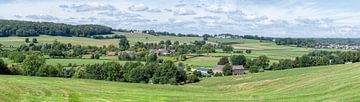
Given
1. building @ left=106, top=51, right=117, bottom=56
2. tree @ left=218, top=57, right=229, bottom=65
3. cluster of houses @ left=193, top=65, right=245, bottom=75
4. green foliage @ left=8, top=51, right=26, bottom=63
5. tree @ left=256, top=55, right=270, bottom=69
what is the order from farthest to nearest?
building @ left=106, top=51, right=117, bottom=56 < tree @ left=218, top=57, right=229, bottom=65 < tree @ left=256, top=55, right=270, bottom=69 < cluster of houses @ left=193, top=65, right=245, bottom=75 < green foliage @ left=8, top=51, right=26, bottom=63

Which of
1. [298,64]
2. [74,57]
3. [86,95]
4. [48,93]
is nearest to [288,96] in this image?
[86,95]

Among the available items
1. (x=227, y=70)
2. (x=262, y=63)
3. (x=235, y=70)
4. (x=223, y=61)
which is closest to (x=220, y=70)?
(x=227, y=70)

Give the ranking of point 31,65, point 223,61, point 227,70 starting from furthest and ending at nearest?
point 223,61, point 227,70, point 31,65

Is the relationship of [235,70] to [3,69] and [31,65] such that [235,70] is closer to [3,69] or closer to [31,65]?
[31,65]

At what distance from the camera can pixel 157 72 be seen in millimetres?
119875

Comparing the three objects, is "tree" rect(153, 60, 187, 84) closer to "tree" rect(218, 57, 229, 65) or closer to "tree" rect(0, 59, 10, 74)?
"tree" rect(0, 59, 10, 74)

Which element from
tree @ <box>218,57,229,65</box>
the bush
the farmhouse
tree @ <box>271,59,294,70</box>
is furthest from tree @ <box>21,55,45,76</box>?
tree @ <box>271,59,294,70</box>

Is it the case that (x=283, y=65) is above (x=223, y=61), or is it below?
above

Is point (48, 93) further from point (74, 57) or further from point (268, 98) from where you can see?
point (74, 57)

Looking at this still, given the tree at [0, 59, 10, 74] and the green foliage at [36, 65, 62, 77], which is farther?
the green foliage at [36, 65, 62, 77]

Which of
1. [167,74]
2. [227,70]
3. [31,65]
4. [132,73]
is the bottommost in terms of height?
[227,70]

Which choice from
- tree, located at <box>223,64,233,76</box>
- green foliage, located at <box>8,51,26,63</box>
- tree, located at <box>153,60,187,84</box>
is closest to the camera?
tree, located at <box>153,60,187,84</box>

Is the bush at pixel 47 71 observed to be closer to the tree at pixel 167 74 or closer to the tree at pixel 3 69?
the tree at pixel 3 69

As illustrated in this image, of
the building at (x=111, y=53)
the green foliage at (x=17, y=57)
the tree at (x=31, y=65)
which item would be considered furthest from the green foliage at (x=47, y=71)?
the building at (x=111, y=53)
